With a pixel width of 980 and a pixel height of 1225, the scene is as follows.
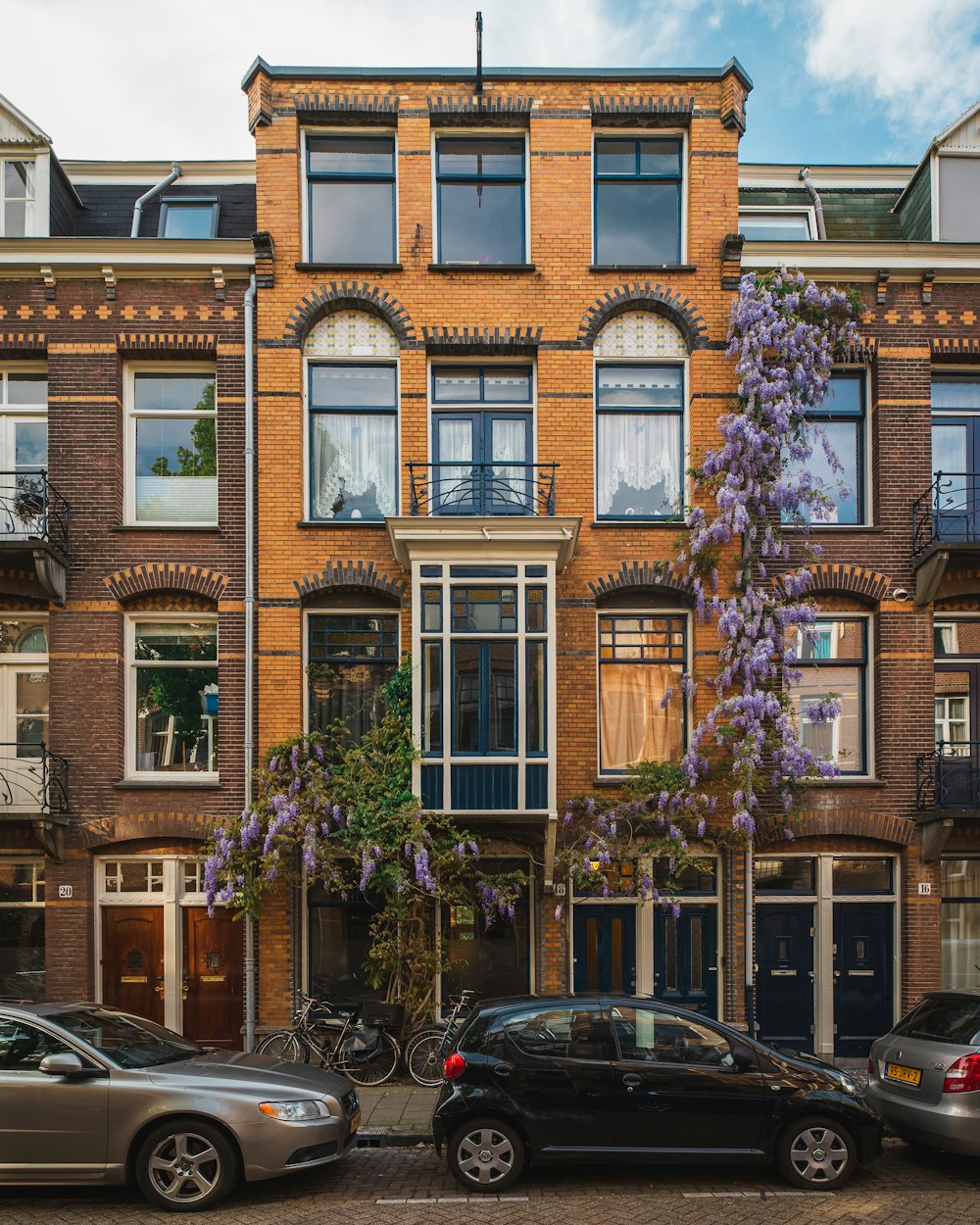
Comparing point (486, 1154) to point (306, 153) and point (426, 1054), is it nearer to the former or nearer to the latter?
point (426, 1054)

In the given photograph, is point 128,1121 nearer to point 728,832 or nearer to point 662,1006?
point 662,1006

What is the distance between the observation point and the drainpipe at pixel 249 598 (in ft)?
40.9

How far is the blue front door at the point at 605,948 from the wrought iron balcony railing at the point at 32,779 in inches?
276

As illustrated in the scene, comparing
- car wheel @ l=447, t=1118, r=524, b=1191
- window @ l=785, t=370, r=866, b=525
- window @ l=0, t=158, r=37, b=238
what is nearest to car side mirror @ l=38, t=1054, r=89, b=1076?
car wheel @ l=447, t=1118, r=524, b=1191

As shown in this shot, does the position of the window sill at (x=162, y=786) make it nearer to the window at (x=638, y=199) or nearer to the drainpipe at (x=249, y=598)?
the drainpipe at (x=249, y=598)

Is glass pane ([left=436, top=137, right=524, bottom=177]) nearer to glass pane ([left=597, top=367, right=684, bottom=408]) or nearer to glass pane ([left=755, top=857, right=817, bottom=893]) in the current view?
glass pane ([left=597, top=367, right=684, bottom=408])

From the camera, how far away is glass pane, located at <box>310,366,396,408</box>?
A: 13.7 m

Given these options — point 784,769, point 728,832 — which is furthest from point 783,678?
point 728,832

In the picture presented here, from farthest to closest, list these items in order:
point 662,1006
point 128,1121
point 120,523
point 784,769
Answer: point 120,523 < point 784,769 < point 662,1006 < point 128,1121

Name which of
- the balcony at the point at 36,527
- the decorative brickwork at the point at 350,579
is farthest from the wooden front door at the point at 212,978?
the balcony at the point at 36,527

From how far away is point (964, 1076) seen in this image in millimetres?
8047

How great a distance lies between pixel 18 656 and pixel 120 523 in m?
2.31

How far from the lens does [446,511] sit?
43.3 ft

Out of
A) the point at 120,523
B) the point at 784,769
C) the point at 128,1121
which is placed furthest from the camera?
the point at 120,523
